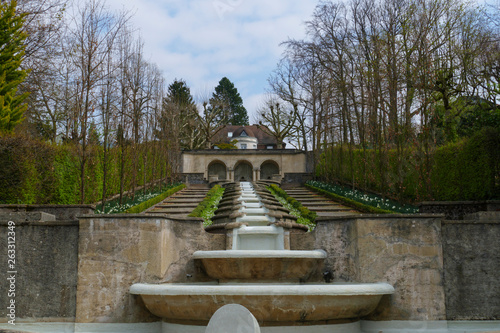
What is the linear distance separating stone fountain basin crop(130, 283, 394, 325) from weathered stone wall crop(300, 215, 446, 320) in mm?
420

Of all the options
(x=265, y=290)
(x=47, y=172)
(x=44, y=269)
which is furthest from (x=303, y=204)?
(x=265, y=290)

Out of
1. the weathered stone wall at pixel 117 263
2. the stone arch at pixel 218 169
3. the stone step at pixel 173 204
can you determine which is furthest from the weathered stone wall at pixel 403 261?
the stone arch at pixel 218 169

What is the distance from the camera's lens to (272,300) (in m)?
5.80

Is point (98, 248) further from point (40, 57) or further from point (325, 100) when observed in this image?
point (325, 100)

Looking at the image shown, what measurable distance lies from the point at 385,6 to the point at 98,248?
1570cm

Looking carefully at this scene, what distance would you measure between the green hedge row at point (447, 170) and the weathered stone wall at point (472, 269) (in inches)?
206

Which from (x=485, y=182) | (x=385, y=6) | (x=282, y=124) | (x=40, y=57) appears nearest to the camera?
(x=485, y=182)

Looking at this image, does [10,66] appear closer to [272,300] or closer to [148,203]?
[148,203]

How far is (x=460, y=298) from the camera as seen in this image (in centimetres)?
669

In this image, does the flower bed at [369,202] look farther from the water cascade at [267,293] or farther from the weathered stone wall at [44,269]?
the weathered stone wall at [44,269]

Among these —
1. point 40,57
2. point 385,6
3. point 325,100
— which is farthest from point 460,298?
point 40,57

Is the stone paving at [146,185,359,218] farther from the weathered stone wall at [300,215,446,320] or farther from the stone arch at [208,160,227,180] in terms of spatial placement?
the stone arch at [208,160,227,180]

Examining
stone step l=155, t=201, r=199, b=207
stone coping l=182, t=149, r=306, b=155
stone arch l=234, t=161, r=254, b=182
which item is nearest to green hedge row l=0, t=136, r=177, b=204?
stone step l=155, t=201, r=199, b=207

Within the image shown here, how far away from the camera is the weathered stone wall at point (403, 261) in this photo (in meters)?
6.60
